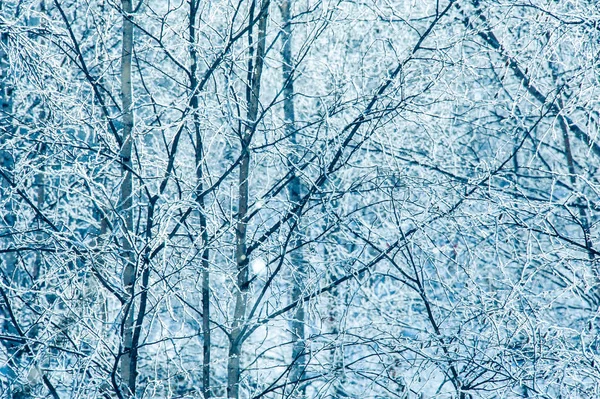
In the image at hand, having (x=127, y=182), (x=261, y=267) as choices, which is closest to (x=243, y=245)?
(x=127, y=182)

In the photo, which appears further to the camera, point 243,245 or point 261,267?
point 261,267

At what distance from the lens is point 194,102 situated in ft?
12.1

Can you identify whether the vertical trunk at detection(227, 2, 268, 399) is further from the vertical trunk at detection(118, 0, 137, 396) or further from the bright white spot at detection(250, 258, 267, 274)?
the vertical trunk at detection(118, 0, 137, 396)

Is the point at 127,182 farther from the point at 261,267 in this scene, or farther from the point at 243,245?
the point at 261,267

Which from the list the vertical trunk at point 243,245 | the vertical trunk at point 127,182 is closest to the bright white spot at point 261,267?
the vertical trunk at point 243,245

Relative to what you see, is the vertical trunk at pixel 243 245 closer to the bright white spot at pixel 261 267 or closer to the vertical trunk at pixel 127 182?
the bright white spot at pixel 261 267

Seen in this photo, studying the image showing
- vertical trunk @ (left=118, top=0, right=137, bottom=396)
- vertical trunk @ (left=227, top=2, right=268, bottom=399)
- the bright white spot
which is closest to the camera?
vertical trunk @ (left=118, top=0, right=137, bottom=396)

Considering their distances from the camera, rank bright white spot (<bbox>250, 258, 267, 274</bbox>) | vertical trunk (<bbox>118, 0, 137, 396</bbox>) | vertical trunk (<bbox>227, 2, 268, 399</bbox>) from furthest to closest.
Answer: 1. bright white spot (<bbox>250, 258, 267, 274</bbox>)
2. vertical trunk (<bbox>227, 2, 268, 399</bbox>)
3. vertical trunk (<bbox>118, 0, 137, 396</bbox>)

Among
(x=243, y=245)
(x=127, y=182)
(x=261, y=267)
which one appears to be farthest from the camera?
(x=261, y=267)

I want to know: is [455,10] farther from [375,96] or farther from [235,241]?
[235,241]

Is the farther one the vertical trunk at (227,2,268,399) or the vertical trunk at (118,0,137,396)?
the vertical trunk at (227,2,268,399)

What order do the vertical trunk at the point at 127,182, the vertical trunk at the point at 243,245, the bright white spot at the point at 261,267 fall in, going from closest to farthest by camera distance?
the vertical trunk at the point at 127,182 → the vertical trunk at the point at 243,245 → the bright white spot at the point at 261,267

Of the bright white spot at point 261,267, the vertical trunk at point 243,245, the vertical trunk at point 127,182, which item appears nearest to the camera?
the vertical trunk at point 127,182

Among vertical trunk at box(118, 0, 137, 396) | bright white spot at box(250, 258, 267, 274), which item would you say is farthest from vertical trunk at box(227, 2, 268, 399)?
vertical trunk at box(118, 0, 137, 396)
